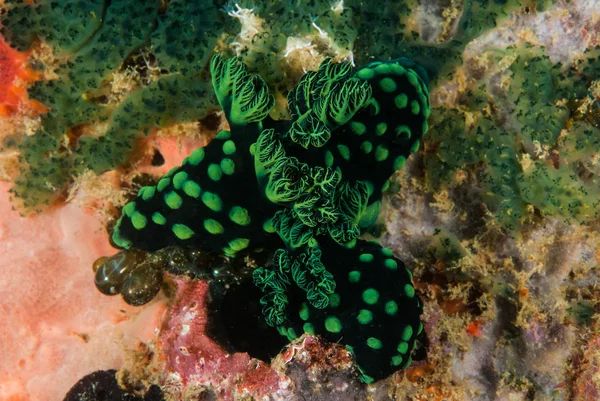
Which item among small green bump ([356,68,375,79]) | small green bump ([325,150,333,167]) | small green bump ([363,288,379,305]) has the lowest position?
small green bump ([363,288,379,305])

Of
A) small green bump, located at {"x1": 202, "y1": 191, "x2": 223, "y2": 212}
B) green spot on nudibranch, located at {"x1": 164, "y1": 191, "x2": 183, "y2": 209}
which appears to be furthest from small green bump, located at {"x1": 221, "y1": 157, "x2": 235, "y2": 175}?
green spot on nudibranch, located at {"x1": 164, "y1": 191, "x2": 183, "y2": 209}

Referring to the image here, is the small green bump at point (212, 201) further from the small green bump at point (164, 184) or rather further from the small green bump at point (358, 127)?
the small green bump at point (358, 127)

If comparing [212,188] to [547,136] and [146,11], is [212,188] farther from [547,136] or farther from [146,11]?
[547,136]

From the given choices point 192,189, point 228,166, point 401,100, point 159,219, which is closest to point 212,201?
point 192,189

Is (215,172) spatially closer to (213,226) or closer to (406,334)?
(213,226)

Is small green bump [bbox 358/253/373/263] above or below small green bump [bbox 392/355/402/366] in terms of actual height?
above

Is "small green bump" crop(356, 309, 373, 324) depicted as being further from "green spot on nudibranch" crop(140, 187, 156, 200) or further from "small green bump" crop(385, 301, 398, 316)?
"green spot on nudibranch" crop(140, 187, 156, 200)

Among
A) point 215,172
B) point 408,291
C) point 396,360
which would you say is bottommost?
point 396,360

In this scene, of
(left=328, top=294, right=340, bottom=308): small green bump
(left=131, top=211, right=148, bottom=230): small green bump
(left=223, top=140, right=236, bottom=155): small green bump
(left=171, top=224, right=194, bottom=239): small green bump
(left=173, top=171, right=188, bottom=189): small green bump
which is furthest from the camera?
(left=131, top=211, right=148, bottom=230): small green bump
